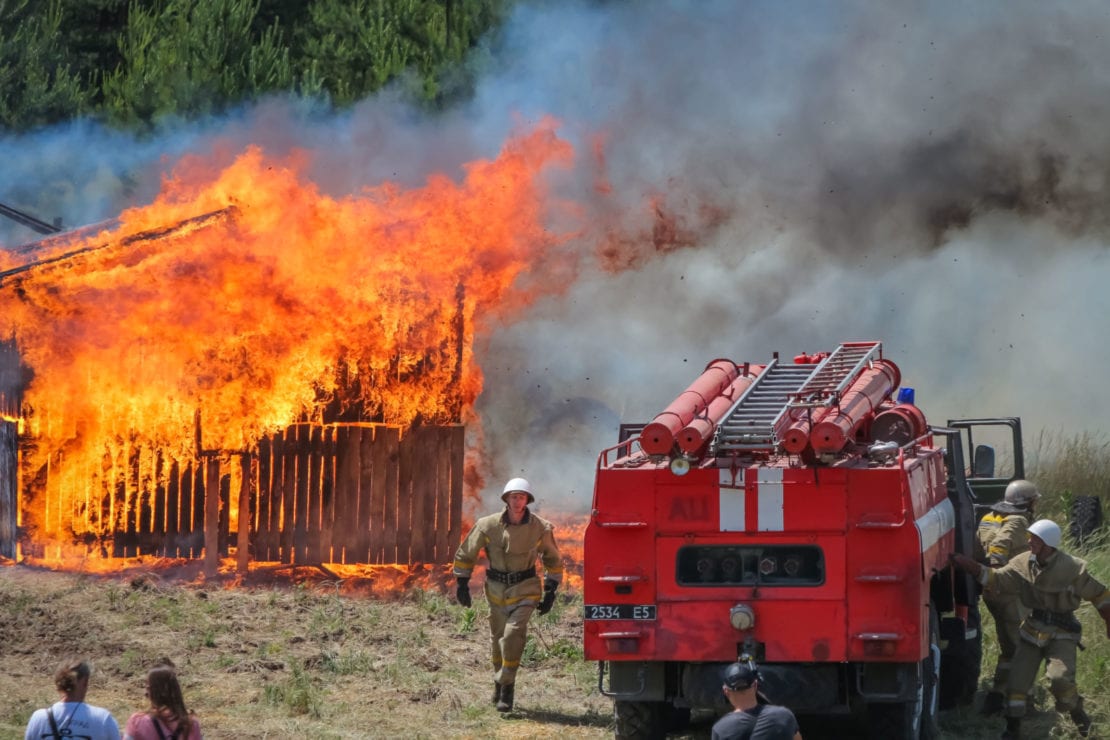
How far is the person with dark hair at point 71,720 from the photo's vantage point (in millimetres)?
6324

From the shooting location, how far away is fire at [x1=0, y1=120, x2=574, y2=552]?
16047mm

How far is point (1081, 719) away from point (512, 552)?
4.16 meters

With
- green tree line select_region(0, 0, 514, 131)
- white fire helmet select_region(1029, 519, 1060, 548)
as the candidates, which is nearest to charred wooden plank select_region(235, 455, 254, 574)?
white fire helmet select_region(1029, 519, 1060, 548)

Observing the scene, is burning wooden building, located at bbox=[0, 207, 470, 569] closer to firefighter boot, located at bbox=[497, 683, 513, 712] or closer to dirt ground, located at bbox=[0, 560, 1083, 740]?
dirt ground, located at bbox=[0, 560, 1083, 740]

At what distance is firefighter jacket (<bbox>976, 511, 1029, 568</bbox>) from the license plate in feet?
11.0

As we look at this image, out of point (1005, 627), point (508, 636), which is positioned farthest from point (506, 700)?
point (1005, 627)

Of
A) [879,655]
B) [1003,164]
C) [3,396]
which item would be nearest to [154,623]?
[3,396]

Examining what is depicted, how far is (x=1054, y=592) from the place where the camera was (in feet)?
32.7

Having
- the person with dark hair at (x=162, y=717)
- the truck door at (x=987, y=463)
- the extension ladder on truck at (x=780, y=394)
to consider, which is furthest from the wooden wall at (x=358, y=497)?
the person with dark hair at (x=162, y=717)

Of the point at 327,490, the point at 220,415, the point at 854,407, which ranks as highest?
the point at 220,415

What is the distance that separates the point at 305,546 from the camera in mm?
16094

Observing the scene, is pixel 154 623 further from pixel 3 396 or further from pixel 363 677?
pixel 3 396

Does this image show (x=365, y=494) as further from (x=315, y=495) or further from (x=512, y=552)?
(x=512, y=552)

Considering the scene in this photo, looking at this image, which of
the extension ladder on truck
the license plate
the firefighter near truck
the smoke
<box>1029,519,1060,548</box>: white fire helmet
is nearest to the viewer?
the firefighter near truck
